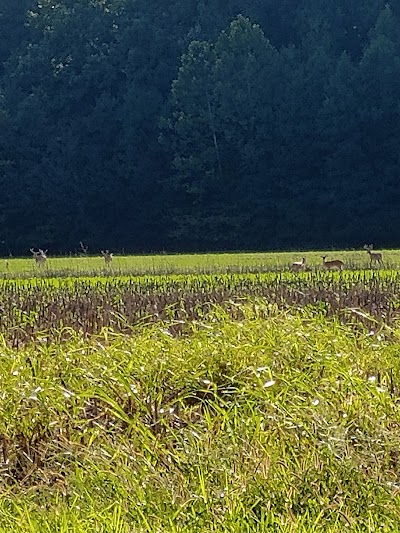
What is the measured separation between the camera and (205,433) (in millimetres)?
5613

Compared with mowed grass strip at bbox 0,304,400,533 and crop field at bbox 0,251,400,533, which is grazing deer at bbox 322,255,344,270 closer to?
crop field at bbox 0,251,400,533

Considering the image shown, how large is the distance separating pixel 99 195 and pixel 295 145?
28.8 feet

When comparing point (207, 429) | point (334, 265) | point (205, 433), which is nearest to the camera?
point (205, 433)

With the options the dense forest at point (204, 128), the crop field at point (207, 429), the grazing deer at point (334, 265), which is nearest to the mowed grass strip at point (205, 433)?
the crop field at point (207, 429)

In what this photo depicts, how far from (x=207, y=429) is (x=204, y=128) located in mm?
36282

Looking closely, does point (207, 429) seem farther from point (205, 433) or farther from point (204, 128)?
point (204, 128)

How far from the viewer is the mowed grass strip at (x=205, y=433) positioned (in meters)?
4.74

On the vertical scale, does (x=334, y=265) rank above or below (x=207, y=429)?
above

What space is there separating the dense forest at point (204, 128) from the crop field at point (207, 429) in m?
31.1

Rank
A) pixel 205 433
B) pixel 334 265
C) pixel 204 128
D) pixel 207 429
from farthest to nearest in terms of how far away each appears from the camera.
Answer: pixel 204 128, pixel 334 265, pixel 207 429, pixel 205 433

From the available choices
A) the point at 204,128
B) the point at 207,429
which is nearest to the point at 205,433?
the point at 207,429

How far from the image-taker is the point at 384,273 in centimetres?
1834

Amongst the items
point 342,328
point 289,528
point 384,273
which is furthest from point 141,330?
point 384,273

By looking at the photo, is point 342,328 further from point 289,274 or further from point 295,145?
point 295,145
